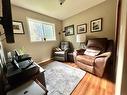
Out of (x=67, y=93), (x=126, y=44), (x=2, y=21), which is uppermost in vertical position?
(x=2, y=21)

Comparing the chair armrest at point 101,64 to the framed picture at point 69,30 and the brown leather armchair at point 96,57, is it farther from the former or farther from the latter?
the framed picture at point 69,30

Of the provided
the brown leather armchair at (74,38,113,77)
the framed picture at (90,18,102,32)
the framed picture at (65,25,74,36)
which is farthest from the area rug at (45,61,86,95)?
the framed picture at (65,25,74,36)

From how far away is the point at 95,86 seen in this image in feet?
5.69

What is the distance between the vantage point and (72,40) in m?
4.03

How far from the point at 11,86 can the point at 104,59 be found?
193 centimetres

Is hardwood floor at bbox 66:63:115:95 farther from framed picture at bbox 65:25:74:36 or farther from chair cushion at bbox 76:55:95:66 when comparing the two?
framed picture at bbox 65:25:74:36

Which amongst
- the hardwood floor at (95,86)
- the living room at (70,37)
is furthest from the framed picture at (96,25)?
the hardwood floor at (95,86)

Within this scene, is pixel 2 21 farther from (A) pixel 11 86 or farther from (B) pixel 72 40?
(B) pixel 72 40

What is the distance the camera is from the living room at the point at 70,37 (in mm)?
1743

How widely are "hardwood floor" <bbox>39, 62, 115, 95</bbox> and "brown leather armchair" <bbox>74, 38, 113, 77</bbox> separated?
0.20 metres

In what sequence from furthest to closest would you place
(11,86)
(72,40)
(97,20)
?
1. (72,40)
2. (97,20)
3. (11,86)

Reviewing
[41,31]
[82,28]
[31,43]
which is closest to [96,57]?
[82,28]

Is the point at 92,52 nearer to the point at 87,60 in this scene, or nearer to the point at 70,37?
the point at 87,60

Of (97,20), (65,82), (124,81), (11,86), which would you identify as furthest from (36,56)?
(124,81)
